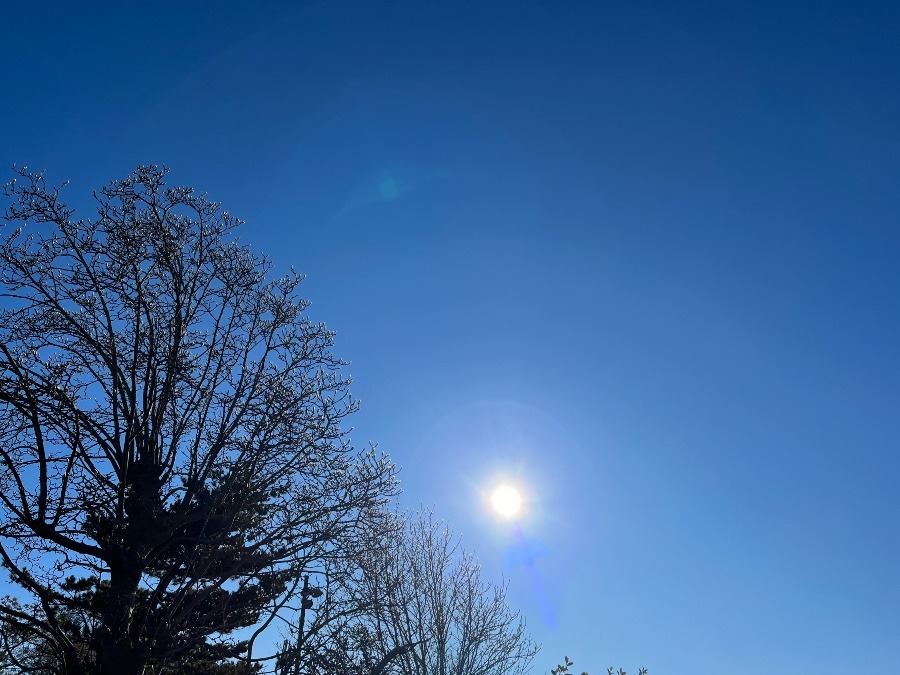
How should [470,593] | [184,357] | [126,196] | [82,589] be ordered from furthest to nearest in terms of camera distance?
1. [470,593]
2. [82,589]
3. [184,357]
4. [126,196]

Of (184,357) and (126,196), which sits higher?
(126,196)

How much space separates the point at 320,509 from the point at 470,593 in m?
7.11

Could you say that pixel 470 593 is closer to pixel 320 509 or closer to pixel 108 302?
pixel 320 509

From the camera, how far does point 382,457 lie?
381 inches

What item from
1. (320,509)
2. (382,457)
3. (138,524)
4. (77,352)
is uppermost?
(77,352)

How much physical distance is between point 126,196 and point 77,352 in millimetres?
2143

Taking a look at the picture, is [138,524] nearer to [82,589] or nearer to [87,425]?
[87,425]

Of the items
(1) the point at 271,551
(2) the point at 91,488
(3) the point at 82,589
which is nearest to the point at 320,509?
(1) the point at 271,551

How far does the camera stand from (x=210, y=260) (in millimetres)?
9445

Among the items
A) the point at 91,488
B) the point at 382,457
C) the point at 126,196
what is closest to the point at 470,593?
the point at 382,457

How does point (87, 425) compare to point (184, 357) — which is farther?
point (184, 357)

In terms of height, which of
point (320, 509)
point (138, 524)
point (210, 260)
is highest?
point (210, 260)

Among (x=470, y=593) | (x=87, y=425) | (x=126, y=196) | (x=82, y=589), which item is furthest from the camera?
(x=470, y=593)

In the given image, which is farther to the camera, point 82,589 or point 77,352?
point 82,589
